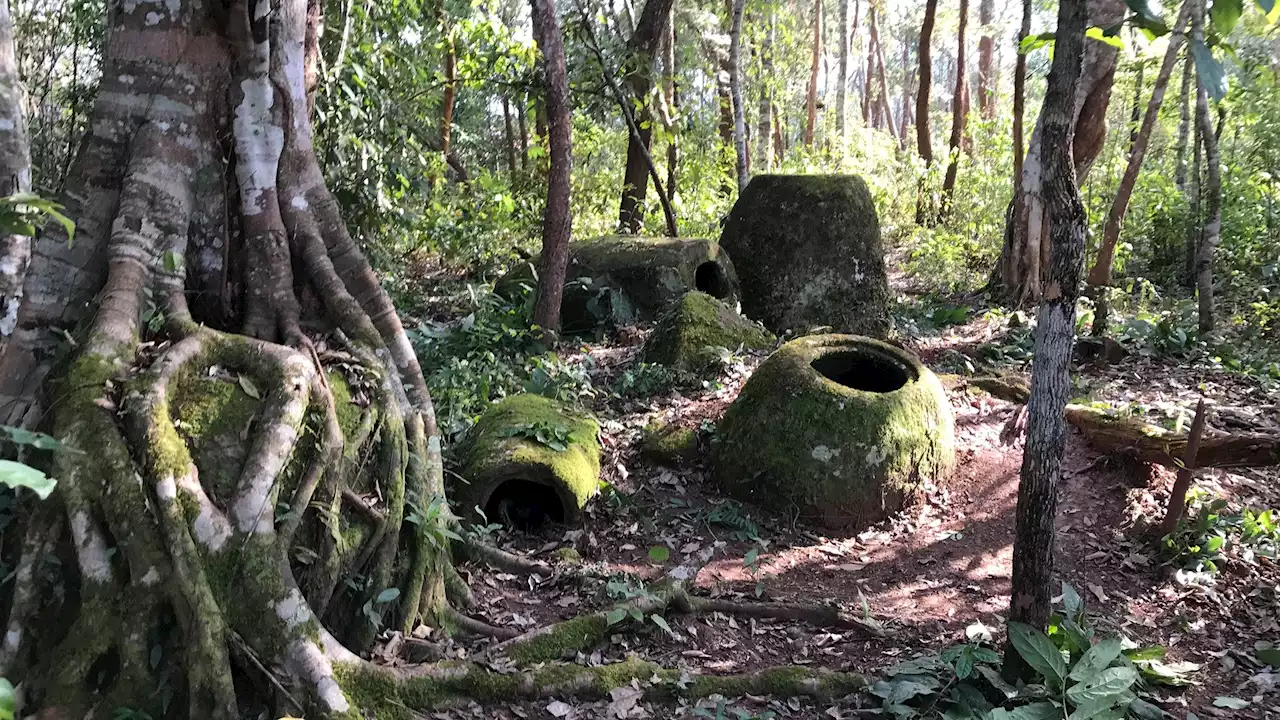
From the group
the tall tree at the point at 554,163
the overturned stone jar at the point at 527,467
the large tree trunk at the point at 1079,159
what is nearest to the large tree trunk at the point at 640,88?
the tall tree at the point at 554,163

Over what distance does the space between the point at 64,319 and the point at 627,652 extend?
295 cm

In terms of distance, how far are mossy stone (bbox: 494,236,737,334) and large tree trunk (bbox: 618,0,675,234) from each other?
2073 mm

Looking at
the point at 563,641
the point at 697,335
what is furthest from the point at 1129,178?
the point at 563,641

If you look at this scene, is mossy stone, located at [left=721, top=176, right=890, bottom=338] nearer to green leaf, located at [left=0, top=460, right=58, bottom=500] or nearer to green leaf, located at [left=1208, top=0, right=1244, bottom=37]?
green leaf, located at [left=1208, top=0, right=1244, bottom=37]

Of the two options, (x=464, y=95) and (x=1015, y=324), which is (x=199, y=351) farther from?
(x=464, y=95)

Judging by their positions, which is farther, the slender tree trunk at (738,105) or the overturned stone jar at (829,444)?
the slender tree trunk at (738,105)

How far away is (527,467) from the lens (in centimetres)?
500

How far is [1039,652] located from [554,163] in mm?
5707

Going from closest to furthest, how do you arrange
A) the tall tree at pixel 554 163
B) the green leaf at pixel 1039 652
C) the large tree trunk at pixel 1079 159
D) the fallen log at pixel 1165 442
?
the green leaf at pixel 1039 652 → the fallen log at pixel 1165 442 → the tall tree at pixel 554 163 → the large tree trunk at pixel 1079 159

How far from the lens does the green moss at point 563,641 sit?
360 cm

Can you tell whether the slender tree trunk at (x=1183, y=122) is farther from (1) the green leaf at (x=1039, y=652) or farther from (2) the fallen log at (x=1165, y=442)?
(1) the green leaf at (x=1039, y=652)

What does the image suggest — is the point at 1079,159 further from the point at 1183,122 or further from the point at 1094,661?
the point at 1094,661

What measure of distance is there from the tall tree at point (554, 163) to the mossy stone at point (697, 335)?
1.09 m

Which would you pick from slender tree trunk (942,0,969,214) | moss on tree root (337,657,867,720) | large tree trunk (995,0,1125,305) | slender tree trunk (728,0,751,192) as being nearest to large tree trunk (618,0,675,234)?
slender tree trunk (728,0,751,192)
